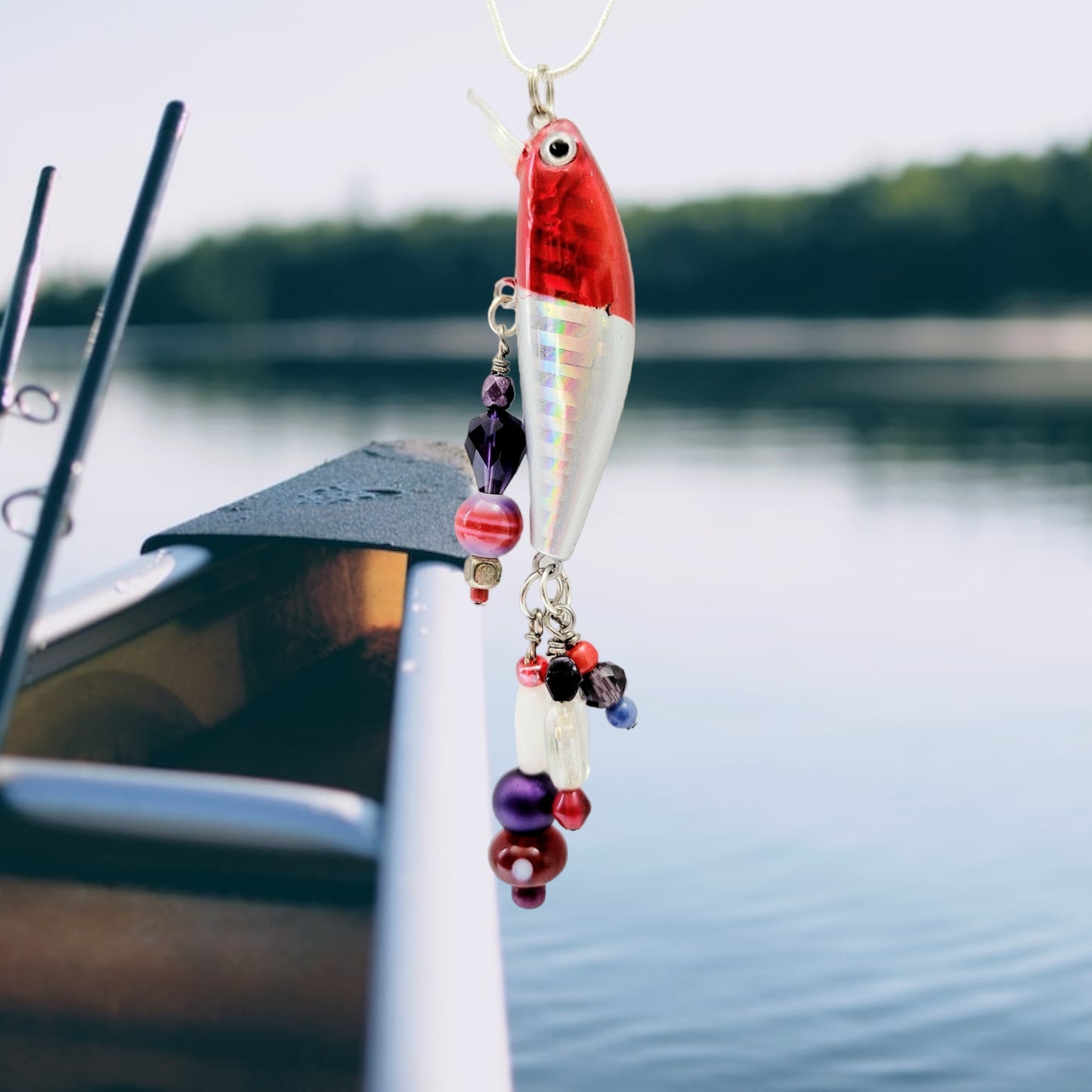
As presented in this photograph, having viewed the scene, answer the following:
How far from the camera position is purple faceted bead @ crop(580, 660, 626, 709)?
3.57ft

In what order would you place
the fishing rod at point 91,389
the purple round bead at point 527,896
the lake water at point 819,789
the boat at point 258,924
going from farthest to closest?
the lake water at point 819,789 → the boat at point 258,924 → the purple round bead at point 527,896 → the fishing rod at point 91,389

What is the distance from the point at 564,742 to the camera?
3.60ft

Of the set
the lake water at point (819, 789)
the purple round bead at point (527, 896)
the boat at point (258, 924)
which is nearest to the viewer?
the purple round bead at point (527, 896)

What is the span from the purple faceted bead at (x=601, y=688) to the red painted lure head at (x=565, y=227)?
27cm

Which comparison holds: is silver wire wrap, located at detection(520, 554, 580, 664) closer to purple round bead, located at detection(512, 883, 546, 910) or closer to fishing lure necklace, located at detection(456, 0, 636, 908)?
fishing lure necklace, located at detection(456, 0, 636, 908)

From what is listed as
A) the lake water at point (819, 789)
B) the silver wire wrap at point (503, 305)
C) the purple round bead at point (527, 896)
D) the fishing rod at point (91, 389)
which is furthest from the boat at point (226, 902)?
the lake water at point (819, 789)

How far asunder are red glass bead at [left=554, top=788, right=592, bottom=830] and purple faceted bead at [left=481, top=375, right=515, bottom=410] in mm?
298

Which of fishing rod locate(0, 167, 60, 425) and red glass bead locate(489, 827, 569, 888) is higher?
fishing rod locate(0, 167, 60, 425)

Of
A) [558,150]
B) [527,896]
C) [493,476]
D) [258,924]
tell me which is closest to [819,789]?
[258,924]

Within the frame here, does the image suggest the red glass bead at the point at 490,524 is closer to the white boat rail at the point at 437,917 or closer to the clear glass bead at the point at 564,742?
the clear glass bead at the point at 564,742

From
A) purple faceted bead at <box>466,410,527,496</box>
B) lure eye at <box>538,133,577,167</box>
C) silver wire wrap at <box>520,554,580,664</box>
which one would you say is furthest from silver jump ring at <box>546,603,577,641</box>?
lure eye at <box>538,133,577,167</box>

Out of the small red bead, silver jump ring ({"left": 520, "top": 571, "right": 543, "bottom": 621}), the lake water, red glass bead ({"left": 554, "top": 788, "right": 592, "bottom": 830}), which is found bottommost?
red glass bead ({"left": 554, "top": 788, "right": 592, "bottom": 830})

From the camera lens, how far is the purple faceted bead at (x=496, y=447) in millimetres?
1088

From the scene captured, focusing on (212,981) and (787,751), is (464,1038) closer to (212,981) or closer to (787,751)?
(212,981)
